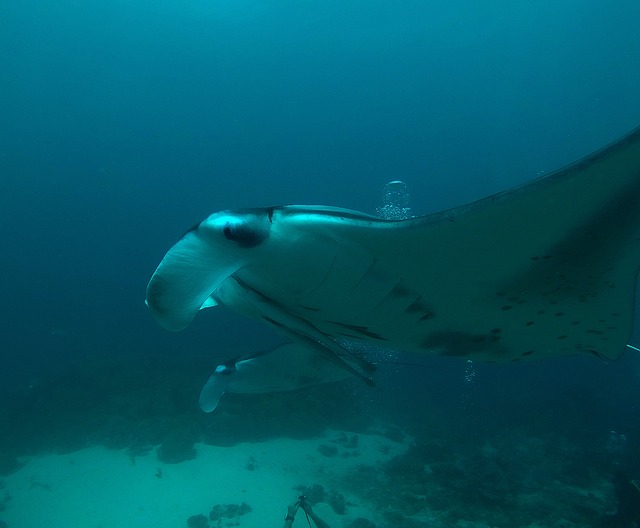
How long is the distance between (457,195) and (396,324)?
3681 centimetres

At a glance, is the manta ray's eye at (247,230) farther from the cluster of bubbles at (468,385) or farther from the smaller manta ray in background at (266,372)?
the cluster of bubbles at (468,385)

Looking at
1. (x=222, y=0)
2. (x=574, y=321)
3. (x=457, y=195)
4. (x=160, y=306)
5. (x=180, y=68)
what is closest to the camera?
(x=160, y=306)

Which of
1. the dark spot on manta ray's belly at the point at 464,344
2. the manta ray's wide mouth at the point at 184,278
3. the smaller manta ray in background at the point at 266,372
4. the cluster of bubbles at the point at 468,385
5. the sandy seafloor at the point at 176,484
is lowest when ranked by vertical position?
the sandy seafloor at the point at 176,484

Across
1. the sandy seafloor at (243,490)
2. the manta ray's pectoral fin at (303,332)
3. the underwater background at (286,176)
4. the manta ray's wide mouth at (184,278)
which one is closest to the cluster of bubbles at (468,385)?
the underwater background at (286,176)

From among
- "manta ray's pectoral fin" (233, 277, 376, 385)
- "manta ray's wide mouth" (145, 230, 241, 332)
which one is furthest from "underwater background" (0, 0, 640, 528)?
"manta ray's wide mouth" (145, 230, 241, 332)

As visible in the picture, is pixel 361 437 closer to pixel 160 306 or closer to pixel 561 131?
pixel 160 306

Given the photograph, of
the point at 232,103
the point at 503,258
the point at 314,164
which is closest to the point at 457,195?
the point at 314,164

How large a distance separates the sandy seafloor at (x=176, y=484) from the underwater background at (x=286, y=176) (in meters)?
0.53

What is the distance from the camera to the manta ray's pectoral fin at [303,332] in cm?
201

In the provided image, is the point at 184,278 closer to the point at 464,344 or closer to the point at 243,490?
the point at 464,344

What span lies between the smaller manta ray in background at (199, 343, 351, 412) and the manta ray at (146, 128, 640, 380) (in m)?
0.60

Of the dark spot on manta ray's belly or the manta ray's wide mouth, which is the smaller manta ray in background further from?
the manta ray's wide mouth

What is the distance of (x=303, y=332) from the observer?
7.08 ft

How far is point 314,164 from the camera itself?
1629 inches
